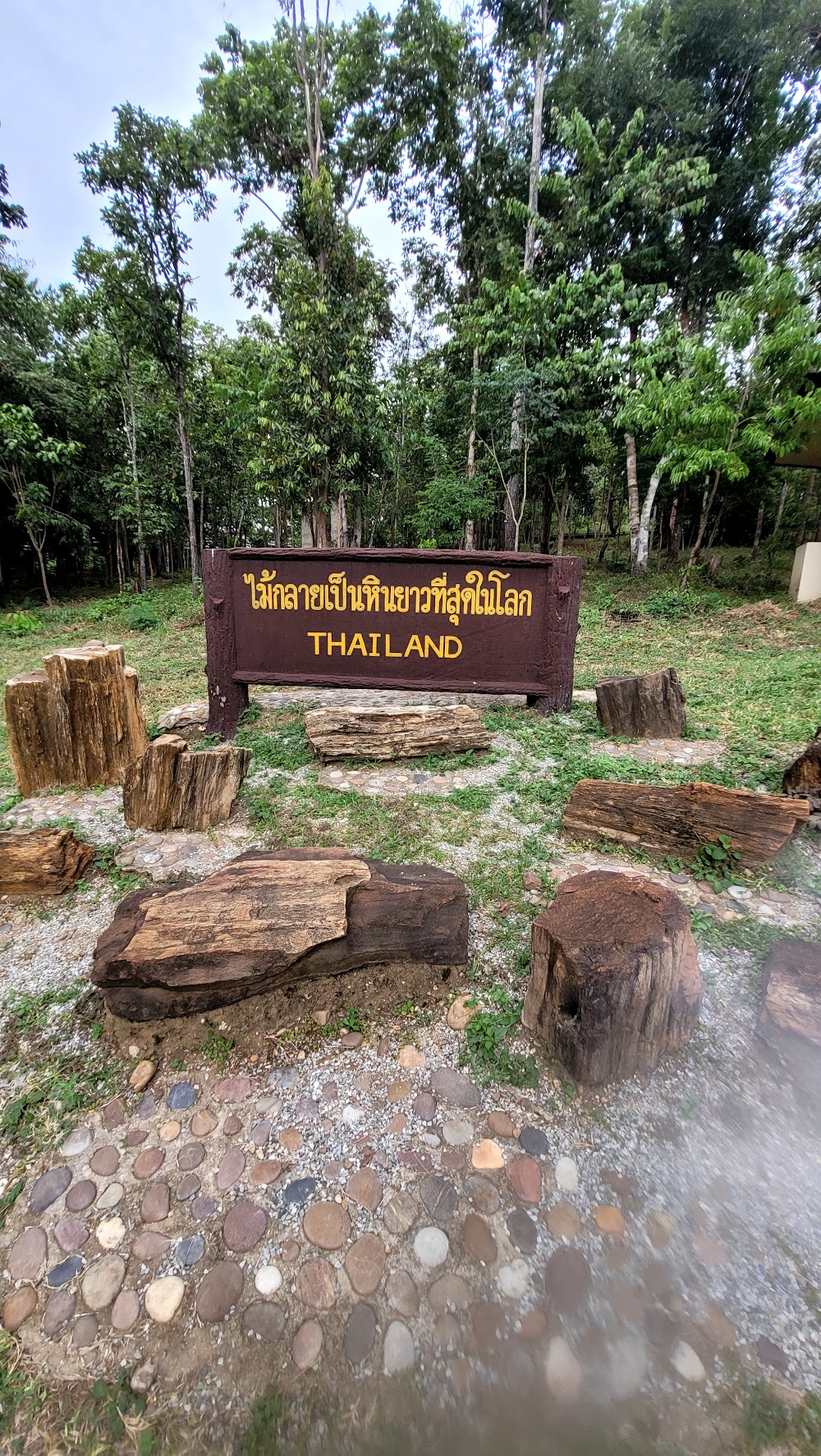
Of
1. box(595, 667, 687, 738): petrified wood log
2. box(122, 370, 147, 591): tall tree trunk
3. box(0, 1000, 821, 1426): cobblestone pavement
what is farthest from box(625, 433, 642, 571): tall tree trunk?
box(0, 1000, 821, 1426): cobblestone pavement

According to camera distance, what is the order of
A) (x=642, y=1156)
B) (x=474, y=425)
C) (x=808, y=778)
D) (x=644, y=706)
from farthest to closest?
(x=474, y=425)
(x=644, y=706)
(x=808, y=778)
(x=642, y=1156)

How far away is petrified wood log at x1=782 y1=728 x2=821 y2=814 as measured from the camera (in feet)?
11.0

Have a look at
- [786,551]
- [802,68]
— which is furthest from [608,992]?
[786,551]

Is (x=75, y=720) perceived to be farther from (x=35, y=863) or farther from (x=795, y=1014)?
(x=795, y=1014)

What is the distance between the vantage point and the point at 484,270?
53.1ft

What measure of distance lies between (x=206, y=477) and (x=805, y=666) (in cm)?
2262

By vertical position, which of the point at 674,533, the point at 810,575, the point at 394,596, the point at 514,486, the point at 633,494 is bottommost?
the point at 394,596

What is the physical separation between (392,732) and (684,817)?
2.21 metres

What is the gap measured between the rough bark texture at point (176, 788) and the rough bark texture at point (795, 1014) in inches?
116

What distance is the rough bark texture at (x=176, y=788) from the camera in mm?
3418

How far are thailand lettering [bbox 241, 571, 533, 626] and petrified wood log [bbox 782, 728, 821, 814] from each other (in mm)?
2420

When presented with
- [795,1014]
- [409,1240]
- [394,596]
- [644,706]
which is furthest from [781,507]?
[409,1240]

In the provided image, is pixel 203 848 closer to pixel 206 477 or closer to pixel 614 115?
pixel 614 115

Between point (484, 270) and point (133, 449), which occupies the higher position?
point (484, 270)
